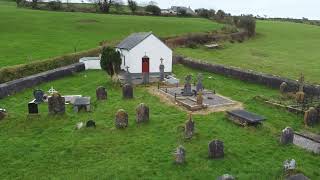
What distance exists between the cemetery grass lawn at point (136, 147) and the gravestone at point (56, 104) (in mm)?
474

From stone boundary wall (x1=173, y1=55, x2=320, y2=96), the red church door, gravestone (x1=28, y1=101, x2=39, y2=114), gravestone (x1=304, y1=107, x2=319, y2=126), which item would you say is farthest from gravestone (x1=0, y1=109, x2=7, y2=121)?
stone boundary wall (x1=173, y1=55, x2=320, y2=96)

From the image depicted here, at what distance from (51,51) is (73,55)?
304 cm

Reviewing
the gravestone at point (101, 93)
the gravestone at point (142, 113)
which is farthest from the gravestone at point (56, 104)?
the gravestone at point (142, 113)

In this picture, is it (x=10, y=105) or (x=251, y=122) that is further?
(x=10, y=105)

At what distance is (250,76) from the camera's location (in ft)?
108

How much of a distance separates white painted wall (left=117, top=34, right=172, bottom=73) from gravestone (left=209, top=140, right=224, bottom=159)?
775 inches

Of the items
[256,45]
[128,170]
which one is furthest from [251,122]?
[256,45]

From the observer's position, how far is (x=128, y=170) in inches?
613

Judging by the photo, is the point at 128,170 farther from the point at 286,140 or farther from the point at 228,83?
the point at 228,83

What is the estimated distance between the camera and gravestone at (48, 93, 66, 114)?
2214 cm

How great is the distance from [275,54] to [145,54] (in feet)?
76.8

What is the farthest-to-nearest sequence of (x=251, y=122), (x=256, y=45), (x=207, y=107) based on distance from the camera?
(x=256, y=45), (x=207, y=107), (x=251, y=122)

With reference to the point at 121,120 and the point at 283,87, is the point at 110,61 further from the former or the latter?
the point at 283,87

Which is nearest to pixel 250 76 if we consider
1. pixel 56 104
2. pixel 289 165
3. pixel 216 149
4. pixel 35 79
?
pixel 56 104
